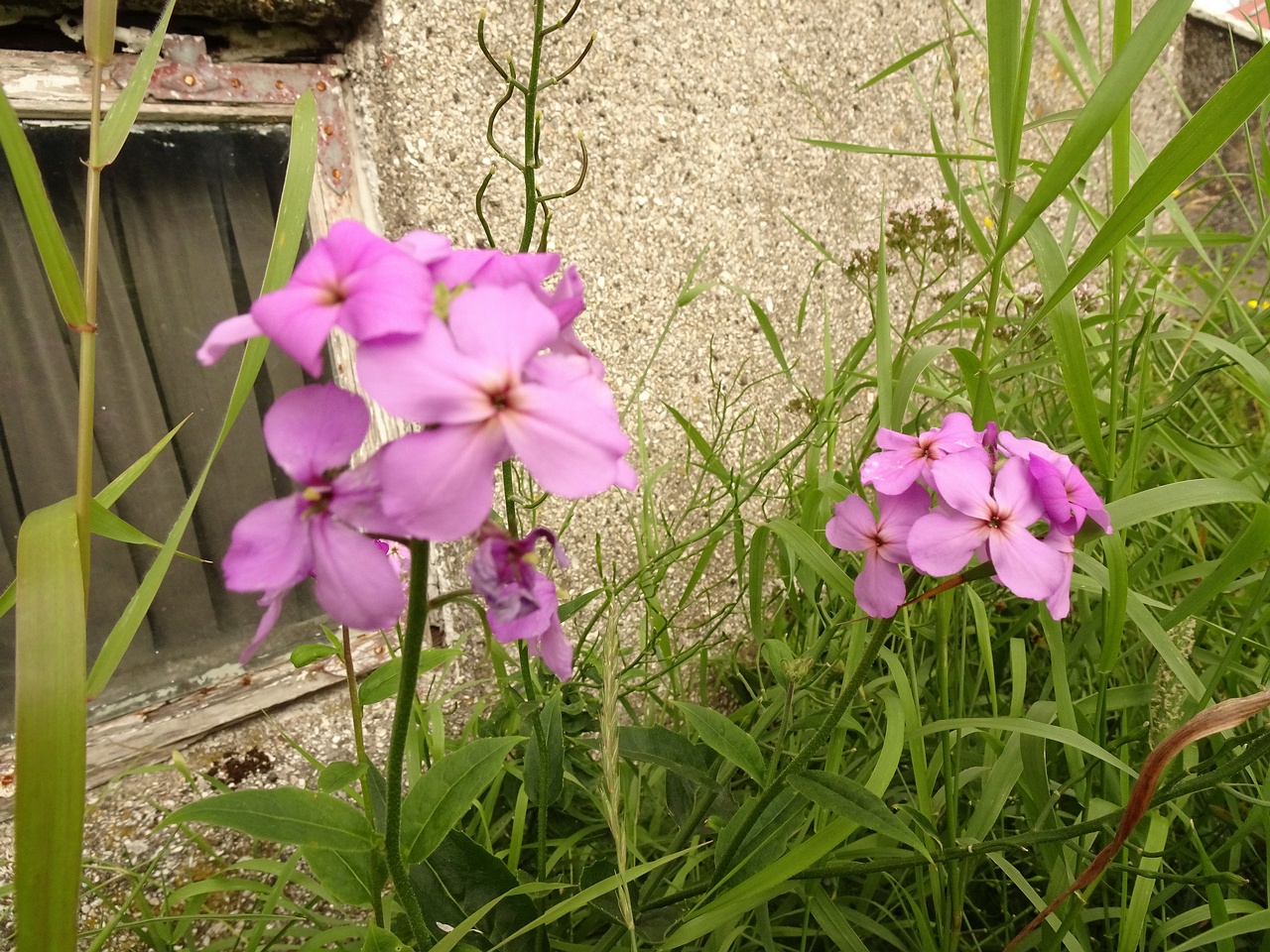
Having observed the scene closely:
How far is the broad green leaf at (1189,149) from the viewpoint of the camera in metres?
0.59

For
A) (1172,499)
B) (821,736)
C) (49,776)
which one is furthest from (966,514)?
(49,776)

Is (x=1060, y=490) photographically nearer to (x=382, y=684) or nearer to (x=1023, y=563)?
(x=1023, y=563)

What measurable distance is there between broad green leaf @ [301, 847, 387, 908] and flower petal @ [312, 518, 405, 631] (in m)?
0.29

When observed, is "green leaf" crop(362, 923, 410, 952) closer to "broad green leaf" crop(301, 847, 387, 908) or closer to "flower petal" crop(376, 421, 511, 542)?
"broad green leaf" crop(301, 847, 387, 908)

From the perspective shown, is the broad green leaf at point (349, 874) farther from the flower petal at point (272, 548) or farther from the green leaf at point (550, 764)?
the flower petal at point (272, 548)

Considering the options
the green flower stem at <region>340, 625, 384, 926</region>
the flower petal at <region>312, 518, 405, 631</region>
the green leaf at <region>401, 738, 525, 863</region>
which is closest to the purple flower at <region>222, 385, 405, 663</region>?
the flower petal at <region>312, 518, 405, 631</region>

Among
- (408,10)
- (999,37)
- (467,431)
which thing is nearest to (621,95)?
(408,10)

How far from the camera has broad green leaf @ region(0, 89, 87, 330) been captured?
504mm

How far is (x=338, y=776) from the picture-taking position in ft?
2.07

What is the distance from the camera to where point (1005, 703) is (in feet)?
3.53

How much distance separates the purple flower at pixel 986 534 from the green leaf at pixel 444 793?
34 cm

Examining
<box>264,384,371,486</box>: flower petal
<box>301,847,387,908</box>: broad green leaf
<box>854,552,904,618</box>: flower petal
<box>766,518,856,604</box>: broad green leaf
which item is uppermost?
<box>264,384,371,486</box>: flower petal

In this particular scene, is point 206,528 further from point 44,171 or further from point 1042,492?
point 1042,492

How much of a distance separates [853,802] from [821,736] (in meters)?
0.06
